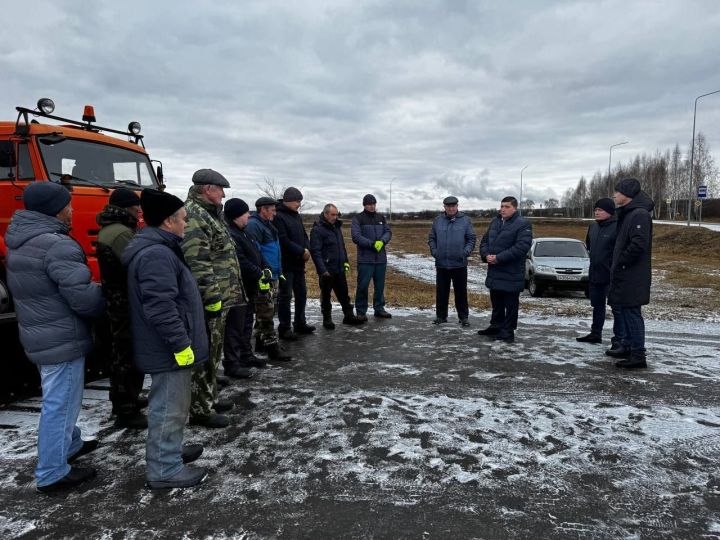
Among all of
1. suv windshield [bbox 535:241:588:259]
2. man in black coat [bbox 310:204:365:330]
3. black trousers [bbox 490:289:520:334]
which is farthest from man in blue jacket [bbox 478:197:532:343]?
suv windshield [bbox 535:241:588:259]

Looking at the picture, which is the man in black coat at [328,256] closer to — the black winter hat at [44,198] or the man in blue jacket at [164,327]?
the man in blue jacket at [164,327]

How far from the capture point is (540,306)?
9.87 metres

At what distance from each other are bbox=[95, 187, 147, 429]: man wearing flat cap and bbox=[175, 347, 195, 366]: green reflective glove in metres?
0.96

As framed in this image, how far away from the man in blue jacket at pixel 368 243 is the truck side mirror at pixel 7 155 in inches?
186

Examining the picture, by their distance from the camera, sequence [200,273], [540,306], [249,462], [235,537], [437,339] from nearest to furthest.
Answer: [235,537] → [249,462] → [200,273] → [437,339] → [540,306]

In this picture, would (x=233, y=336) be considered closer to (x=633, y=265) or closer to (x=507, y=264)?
(x=507, y=264)

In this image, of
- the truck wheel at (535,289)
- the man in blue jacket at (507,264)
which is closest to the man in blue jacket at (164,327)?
the man in blue jacket at (507,264)

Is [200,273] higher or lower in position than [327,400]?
higher

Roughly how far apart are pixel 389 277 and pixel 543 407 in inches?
489

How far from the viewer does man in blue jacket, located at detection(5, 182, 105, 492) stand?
2.84 m

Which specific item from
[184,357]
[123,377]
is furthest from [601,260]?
[123,377]

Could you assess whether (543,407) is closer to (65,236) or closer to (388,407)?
(388,407)

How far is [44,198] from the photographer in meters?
2.92

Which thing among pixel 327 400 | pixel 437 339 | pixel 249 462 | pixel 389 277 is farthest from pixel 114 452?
pixel 389 277
